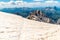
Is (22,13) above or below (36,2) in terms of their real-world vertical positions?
below

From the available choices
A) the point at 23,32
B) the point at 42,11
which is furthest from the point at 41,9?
the point at 23,32

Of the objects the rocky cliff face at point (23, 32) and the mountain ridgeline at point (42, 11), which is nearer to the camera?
the rocky cliff face at point (23, 32)

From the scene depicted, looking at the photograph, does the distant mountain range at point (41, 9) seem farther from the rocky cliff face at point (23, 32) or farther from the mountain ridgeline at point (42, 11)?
the rocky cliff face at point (23, 32)

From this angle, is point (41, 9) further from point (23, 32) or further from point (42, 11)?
point (23, 32)

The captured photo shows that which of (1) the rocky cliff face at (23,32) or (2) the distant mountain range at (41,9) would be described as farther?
(2) the distant mountain range at (41,9)

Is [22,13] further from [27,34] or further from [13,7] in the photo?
[27,34]

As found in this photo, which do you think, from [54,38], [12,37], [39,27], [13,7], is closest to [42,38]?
[54,38]

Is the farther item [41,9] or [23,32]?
[41,9]

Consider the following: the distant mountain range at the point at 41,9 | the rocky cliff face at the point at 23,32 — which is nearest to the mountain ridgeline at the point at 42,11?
the distant mountain range at the point at 41,9

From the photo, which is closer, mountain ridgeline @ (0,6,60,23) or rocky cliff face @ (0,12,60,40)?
rocky cliff face @ (0,12,60,40)

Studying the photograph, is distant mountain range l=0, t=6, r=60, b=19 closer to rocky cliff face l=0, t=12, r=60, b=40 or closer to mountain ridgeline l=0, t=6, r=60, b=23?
mountain ridgeline l=0, t=6, r=60, b=23

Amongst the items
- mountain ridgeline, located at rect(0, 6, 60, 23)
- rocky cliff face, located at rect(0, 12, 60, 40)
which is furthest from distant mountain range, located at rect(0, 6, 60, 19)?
rocky cliff face, located at rect(0, 12, 60, 40)
